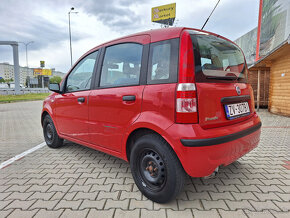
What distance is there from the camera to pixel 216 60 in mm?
2047

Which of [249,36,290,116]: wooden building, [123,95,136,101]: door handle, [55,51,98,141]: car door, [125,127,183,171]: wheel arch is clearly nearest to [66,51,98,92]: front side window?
[55,51,98,141]: car door

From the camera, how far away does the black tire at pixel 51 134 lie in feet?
12.5

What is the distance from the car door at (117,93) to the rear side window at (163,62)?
11 centimetres

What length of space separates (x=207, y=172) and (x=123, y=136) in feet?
3.32

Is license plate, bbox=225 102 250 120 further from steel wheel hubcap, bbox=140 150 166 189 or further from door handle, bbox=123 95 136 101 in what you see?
door handle, bbox=123 95 136 101

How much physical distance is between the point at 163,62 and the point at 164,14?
194 feet

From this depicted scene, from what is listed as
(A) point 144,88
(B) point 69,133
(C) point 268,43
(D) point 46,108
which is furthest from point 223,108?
(C) point 268,43

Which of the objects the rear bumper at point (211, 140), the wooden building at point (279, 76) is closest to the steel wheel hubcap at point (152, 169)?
the rear bumper at point (211, 140)

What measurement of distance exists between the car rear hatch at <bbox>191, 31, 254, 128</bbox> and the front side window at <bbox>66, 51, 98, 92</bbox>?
5.50ft

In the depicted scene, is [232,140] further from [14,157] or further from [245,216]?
[14,157]

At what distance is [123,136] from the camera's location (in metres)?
2.25

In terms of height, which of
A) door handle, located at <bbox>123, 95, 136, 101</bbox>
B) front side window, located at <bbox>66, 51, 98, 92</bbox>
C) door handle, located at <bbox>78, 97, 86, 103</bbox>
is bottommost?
door handle, located at <bbox>78, 97, 86, 103</bbox>

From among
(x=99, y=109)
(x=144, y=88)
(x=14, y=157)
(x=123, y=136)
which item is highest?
(x=144, y=88)

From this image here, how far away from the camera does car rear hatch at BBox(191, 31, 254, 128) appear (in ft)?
5.88
